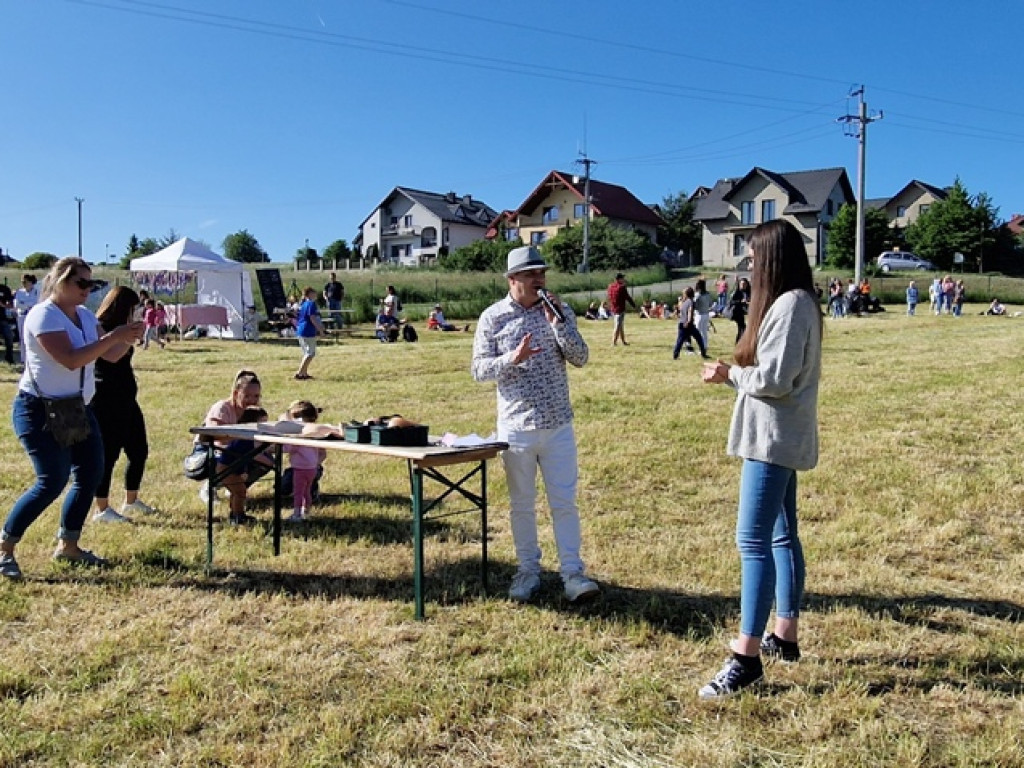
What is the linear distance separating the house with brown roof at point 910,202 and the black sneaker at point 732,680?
248 ft

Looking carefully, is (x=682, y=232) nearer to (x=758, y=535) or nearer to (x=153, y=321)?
(x=153, y=321)

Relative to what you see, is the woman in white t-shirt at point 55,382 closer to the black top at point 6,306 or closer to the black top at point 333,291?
the black top at point 6,306

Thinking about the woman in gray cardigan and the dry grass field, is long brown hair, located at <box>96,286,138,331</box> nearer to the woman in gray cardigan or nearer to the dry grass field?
the dry grass field

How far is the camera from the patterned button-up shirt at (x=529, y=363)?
4.38 meters

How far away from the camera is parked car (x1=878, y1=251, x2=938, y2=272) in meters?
54.3

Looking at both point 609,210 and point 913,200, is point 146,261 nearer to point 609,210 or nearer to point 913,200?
point 609,210

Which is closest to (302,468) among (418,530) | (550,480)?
(418,530)

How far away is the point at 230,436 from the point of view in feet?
16.7

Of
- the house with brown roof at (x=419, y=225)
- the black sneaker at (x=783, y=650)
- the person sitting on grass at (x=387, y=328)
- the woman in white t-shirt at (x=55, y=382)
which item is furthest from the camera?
the house with brown roof at (x=419, y=225)

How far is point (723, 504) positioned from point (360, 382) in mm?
8563

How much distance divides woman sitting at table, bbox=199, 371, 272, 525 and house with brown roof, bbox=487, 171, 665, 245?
186 ft

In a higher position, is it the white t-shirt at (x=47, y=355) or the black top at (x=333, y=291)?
the black top at (x=333, y=291)

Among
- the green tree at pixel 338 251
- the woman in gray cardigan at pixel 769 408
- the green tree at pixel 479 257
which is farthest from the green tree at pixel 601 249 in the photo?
the woman in gray cardigan at pixel 769 408

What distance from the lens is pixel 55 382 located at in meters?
4.71
